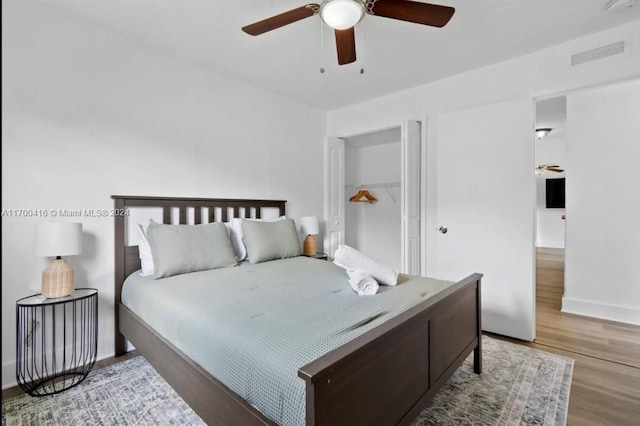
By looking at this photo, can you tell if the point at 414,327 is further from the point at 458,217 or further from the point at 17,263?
the point at 17,263

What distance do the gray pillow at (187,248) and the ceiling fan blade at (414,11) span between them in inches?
78.8

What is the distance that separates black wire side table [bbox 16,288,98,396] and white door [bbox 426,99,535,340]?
3167 millimetres

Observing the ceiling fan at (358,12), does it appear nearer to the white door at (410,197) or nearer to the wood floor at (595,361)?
the white door at (410,197)

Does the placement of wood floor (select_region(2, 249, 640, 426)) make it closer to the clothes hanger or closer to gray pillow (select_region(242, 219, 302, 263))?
gray pillow (select_region(242, 219, 302, 263))

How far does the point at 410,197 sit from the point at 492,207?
2.60ft

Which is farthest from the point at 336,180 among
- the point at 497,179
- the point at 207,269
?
the point at 207,269

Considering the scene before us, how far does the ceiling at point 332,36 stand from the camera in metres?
2.26

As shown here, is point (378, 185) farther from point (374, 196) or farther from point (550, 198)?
point (550, 198)

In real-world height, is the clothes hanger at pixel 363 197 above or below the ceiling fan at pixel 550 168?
below

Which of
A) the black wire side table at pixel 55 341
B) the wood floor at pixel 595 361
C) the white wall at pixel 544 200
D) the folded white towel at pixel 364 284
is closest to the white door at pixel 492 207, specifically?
the wood floor at pixel 595 361

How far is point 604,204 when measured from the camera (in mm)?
3479

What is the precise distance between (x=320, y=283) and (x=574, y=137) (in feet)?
11.5

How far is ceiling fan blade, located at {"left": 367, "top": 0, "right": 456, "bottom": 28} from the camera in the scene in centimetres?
176

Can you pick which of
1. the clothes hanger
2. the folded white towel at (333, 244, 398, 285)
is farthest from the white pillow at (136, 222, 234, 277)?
the clothes hanger
